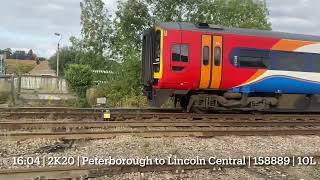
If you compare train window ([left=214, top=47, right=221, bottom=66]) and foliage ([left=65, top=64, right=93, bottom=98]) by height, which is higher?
train window ([left=214, top=47, right=221, bottom=66])

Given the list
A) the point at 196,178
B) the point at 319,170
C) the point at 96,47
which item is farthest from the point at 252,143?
the point at 96,47

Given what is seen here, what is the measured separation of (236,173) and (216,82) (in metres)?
7.21

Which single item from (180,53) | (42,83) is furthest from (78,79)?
(180,53)

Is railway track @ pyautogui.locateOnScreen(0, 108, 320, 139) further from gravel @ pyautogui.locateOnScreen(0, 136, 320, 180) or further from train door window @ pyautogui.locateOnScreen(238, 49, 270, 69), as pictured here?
train door window @ pyautogui.locateOnScreen(238, 49, 270, 69)

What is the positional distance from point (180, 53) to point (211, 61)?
44.2 inches

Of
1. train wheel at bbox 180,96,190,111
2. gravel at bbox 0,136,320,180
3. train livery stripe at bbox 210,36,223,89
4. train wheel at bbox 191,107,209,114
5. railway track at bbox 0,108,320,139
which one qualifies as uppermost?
train livery stripe at bbox 210,36,223,89

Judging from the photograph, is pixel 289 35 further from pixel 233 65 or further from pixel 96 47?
pixel 96 47

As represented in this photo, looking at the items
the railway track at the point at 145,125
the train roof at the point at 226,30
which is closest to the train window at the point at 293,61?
the train roof at the point at 226,30

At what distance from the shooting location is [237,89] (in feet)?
49.9

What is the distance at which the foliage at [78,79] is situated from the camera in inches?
889

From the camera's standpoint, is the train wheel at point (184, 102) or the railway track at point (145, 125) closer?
the railway track at point (145, 125)

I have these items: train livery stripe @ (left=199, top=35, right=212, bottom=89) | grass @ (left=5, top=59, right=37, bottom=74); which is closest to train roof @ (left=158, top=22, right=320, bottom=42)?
train livery stripe @ (left=199, top=35, right=212, bottom=89)

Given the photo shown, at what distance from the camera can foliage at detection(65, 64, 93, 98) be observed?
2258 cm

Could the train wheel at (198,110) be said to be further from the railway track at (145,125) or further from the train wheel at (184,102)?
the railway track at (145,125)
